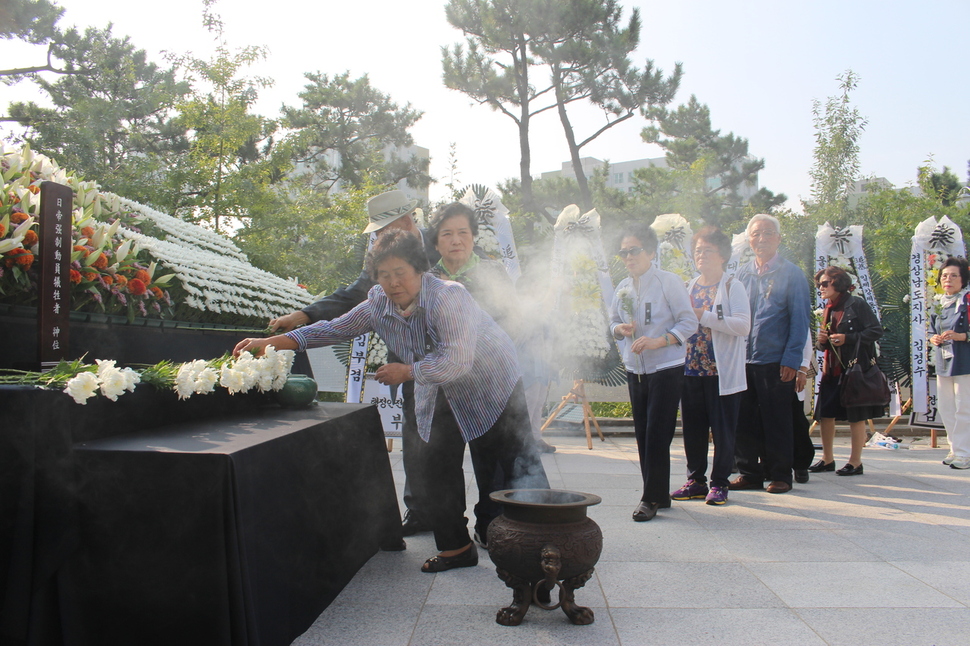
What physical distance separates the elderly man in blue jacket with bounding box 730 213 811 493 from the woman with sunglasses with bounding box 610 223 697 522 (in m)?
1.16

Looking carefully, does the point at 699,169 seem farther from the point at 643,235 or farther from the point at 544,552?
the point at 544,552

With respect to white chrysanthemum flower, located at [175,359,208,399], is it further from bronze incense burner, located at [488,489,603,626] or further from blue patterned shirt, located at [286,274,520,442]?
bronze incense burner, located at [488,489,603,626]

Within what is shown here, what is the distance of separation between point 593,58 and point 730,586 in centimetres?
1558

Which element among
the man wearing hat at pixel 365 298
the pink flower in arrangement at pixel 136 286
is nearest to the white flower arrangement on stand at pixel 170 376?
the man wearing hat at pixel 365 298

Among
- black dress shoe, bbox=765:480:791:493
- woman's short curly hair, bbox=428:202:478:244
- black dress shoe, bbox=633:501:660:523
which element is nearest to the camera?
woman's short curly hair, bbox=428:202:478:244

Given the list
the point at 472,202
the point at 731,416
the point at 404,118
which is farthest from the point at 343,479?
the point at 404,118

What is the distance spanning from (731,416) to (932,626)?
2.19m

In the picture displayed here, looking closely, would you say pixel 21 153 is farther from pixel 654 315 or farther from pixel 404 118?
pixel 404 118

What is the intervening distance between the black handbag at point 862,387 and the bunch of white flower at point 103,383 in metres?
5.57

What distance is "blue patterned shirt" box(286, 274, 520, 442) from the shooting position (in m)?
2.94

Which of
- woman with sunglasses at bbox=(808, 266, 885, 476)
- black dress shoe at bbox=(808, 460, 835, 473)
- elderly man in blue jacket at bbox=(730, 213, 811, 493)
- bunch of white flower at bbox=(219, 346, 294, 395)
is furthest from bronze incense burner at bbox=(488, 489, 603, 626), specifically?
black dress shoe at bbox=(808, 460, 835, 473)

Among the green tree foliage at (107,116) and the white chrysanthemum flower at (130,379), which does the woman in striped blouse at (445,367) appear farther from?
the green tree foliage at (107,116)

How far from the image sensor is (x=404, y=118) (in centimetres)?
2419

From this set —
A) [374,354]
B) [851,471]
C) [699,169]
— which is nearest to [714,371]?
[851,471]
